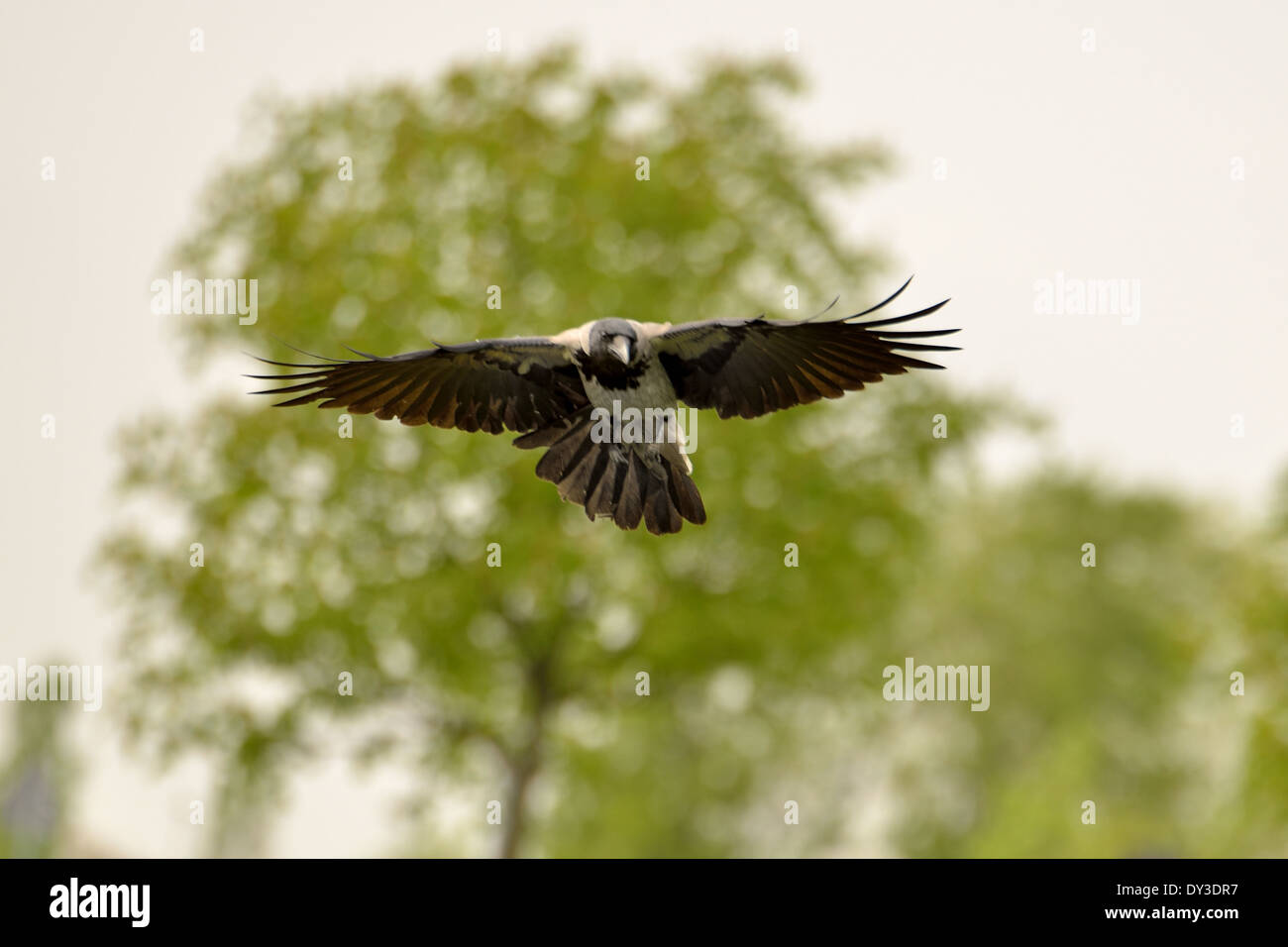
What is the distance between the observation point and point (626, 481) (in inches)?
243

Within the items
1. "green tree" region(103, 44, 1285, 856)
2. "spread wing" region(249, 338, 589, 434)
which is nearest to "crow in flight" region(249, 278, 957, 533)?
"spread wing" region(249, 338, 589, 434)

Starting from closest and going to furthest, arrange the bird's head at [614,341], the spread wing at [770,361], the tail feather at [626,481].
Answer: the bird's head at [614,341], the spread wing at [770,361], the tail feather at [626,481]

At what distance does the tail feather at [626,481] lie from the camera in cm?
607

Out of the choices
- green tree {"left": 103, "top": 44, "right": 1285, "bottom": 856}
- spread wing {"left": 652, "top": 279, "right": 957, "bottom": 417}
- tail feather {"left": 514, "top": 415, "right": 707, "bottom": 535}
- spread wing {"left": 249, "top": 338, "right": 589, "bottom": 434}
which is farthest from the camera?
green tree {"left": 103, "top": 44, "right": 1285, "bottom": 856}

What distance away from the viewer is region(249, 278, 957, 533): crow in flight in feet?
19.1

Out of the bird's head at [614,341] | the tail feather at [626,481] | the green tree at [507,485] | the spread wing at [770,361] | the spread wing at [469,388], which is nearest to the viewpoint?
the bird's head at [614,341]

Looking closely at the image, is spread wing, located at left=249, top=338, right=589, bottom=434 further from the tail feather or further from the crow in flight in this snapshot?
the tail feather

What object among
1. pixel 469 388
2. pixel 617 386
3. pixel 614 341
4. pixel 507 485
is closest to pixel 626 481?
pixel 617 386

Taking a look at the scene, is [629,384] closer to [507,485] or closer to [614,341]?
[614,341]

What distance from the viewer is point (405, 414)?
6289mm

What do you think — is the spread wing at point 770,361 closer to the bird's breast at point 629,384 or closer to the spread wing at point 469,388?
the bird's breast at point 629,384

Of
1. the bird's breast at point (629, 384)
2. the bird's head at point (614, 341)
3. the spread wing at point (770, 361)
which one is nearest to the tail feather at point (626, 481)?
the bird's breast at point (629, 384)
